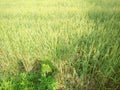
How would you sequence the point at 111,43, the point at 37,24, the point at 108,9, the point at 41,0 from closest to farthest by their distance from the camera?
the point at 111,43 → the point at 37,24 → the point at 108,9 → the point at 41,0

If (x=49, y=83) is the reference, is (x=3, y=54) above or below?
below

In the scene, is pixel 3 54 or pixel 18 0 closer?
pixel 3 54

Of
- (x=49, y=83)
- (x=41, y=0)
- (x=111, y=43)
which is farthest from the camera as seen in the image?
(x=41, y=0)

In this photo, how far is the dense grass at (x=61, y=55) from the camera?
6.15 ft

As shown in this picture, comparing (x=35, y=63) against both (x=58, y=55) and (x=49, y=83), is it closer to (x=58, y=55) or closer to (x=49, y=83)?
(x=58, y=55)

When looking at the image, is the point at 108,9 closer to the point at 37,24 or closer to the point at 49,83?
the point at 37,24

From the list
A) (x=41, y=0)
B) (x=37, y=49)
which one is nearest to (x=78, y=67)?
→ (x=37, y=49)

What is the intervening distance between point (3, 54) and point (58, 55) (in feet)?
2.40

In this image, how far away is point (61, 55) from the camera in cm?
233

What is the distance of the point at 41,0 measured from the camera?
5785 mm

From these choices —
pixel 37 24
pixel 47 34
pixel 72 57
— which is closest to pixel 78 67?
pixel 72 57

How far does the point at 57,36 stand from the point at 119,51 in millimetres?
789

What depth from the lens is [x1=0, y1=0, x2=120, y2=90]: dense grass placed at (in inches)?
73.8

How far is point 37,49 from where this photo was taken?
8.39 feet
